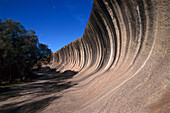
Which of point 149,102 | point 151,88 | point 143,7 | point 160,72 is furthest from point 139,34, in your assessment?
point 149,102

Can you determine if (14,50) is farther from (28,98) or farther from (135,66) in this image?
(135,66)

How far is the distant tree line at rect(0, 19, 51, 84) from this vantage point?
9.70 metres

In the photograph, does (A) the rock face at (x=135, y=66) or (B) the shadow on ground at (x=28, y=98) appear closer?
(A) the rock face at (x=135, y=66)

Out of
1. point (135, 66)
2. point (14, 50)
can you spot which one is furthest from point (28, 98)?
point (14, 50)

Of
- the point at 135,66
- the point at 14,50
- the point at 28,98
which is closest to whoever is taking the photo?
the point at 135,66

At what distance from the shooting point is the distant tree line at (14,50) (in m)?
9.70

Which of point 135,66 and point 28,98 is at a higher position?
point 135,66

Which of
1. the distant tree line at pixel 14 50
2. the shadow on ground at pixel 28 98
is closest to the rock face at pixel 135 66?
the shadow on ground at pixel 28 98

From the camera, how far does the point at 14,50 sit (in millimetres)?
10227

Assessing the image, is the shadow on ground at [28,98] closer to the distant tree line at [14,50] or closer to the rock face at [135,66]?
the rock face at [135,66]

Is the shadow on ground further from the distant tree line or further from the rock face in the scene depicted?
the distant tree line

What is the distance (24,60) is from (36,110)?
981 centimetres

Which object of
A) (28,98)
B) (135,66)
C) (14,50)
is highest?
(14,50)

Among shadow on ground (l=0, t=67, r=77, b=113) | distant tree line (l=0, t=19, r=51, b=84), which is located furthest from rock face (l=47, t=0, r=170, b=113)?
distant tree line (l=0, t=19, r=51, b=84)
